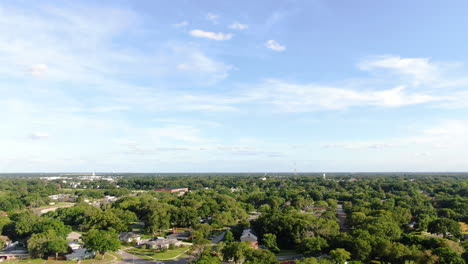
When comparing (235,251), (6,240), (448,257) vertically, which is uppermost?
(448,257)

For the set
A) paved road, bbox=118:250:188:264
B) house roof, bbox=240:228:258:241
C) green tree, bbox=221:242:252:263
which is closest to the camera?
green tree, bbox=221:242:252:263

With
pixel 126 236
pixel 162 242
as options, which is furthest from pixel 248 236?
pixel 126 236

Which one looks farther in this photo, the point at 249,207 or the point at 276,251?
the point at 249,207

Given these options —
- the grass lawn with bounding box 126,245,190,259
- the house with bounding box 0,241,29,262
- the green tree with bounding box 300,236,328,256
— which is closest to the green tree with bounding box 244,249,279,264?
the green tree with bounding box 300,236,328,256

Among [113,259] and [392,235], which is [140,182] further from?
[392,235]

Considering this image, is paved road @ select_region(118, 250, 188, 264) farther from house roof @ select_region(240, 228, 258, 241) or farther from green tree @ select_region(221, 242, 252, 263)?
house roof @ select_region(240, 228, 258, 241)

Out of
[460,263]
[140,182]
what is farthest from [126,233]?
[140,182]

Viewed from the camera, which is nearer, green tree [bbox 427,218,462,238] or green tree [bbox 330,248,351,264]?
green tree [bbox 330,248,351,264]

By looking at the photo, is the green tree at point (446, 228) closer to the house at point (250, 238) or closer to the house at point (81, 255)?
the house at point (250, 238)

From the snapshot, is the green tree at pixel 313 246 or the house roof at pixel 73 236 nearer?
the green tree at pixel 313 246

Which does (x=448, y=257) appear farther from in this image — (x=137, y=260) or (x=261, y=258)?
(x=137, y=260)

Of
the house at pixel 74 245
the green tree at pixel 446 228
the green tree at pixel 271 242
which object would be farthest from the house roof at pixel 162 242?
the green tree at pixel 446 228
